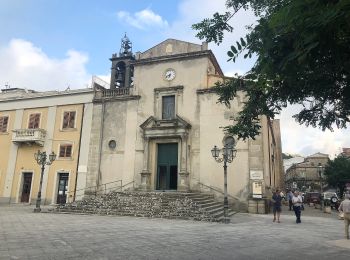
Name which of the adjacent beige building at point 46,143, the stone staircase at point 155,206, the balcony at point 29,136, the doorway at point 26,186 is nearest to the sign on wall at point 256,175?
the stone staircase at point 155,206

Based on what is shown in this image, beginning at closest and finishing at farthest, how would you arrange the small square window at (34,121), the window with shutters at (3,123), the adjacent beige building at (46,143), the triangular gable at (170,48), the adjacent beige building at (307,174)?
the triangular gable at (170,48) → the adjacent beige building at (46,143) → the small square window at (34,121) → the window with shutters at (3,123) → the adjacent beige building at (307,174)

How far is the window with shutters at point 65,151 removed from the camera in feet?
92.3

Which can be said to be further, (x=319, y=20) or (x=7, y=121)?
(x=7, y=121)

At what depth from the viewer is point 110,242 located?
10016 mm

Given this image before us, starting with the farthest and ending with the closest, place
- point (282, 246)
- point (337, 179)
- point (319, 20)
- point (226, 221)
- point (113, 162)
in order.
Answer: point (337, 179), point (113, 162), point (226, 221), point (282, 246), point (319, 20)

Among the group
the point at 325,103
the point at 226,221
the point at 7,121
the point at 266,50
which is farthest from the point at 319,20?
the point at 7,121

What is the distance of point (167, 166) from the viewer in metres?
25.8

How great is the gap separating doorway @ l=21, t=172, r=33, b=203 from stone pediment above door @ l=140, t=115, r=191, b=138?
1115cm

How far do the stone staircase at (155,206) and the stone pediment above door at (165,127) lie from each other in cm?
500

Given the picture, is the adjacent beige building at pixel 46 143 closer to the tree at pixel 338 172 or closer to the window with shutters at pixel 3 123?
the window with shutters at pixel 3 123

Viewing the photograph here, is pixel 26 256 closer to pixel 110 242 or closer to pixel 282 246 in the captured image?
pixel 110 242

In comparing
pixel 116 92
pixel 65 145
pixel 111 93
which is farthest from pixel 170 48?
pixel 65 145

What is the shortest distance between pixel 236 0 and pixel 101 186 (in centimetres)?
2262

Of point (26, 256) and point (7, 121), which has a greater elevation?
point (7, 121)
